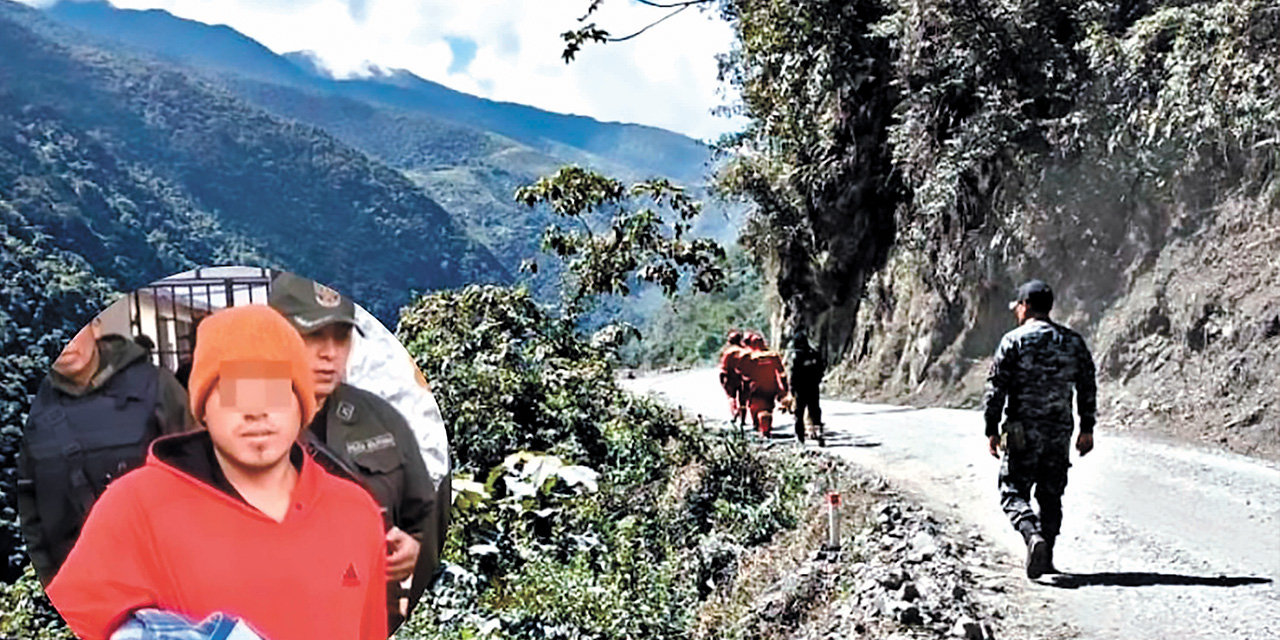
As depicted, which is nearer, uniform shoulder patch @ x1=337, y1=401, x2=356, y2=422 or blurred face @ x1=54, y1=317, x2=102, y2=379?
blurred face @ x1=54, y1=317, x2=102, y2=379

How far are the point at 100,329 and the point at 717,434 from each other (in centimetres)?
1324

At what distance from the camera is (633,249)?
14609mm

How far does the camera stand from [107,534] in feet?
6.70

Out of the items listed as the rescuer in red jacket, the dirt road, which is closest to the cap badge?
the dirt road

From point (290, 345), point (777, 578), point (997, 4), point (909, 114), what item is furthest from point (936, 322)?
point (290, 345)

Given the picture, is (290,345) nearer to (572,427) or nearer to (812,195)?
(572,427)

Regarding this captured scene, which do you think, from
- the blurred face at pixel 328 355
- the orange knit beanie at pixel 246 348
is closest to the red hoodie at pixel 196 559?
the orange knit beanie at pixel 246 348

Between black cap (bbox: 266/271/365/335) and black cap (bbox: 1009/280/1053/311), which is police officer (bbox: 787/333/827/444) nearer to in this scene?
black cap (bbox: 1009/280/1053/311)

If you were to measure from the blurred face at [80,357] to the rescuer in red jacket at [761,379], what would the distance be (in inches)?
536

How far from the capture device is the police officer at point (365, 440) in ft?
7.20

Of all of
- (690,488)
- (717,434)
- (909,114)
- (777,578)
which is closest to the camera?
(777,578)

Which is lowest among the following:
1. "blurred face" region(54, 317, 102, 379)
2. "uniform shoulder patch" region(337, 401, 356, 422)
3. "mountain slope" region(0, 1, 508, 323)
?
"uniform shoulder patch" region(337, 401, 356, 422)

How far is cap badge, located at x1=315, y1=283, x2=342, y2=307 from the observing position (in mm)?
2229

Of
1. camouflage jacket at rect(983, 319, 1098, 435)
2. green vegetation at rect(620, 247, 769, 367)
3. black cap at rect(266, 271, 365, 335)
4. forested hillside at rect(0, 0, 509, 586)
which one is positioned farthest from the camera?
green vegetation at rect(620, 247, 769, 367)
